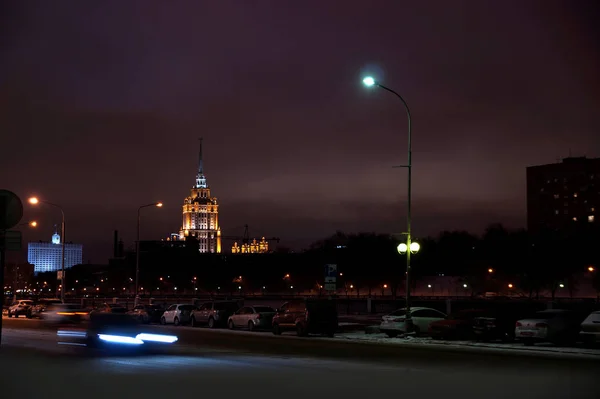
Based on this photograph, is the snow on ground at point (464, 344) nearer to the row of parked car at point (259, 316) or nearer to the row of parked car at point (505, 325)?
the row of parked car at point (505, 325)

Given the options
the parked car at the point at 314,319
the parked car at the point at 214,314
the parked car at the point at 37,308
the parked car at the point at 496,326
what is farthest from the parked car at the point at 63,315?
the parked car at the point at 496,326

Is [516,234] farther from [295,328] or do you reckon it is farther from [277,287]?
[295,328]

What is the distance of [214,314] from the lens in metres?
45.4

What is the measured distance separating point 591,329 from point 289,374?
51.0 feet

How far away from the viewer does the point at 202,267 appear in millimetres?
178750

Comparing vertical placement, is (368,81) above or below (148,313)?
above

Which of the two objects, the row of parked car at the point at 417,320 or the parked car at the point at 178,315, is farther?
the parked car at the point at 178,315

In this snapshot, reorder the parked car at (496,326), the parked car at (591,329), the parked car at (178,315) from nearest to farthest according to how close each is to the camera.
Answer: the parked car at (591,329), the parked car at (496,326), the parked car at (178,315)

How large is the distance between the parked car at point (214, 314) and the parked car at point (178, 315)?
3.01ft

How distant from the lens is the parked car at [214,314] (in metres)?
45.3

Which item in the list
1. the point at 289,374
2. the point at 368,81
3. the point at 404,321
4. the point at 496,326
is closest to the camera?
the point at 289,374

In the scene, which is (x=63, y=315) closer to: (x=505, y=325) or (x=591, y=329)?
(x=505, y=325)

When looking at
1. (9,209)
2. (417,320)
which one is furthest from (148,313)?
(9,209)

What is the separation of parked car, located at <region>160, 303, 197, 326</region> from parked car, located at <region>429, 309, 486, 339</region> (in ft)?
63.2
